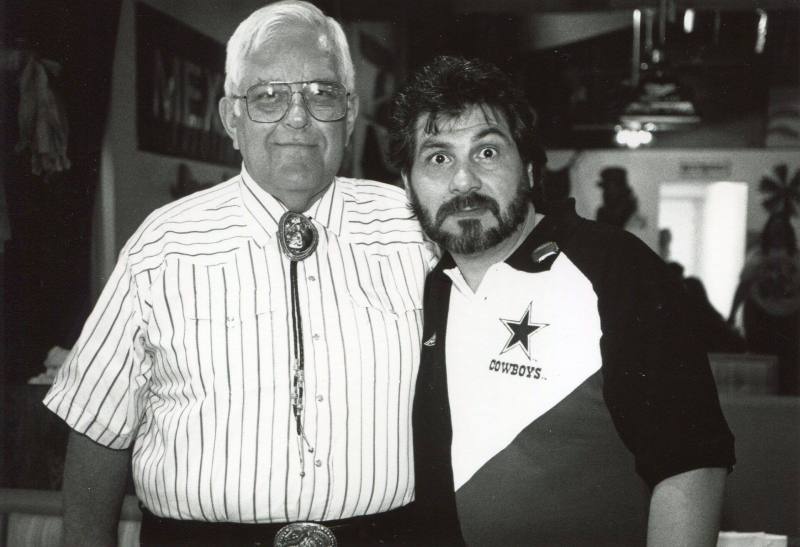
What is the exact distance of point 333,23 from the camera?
1.91 meters

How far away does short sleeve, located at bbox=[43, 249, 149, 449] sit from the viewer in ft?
5.82

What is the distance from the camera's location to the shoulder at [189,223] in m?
1.81

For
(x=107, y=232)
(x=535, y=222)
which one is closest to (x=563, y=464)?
(x=535, y=222)

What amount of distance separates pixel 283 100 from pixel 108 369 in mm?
718

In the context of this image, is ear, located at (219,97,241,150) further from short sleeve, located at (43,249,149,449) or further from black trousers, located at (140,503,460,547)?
black trousers, located at (140,503,460,547)

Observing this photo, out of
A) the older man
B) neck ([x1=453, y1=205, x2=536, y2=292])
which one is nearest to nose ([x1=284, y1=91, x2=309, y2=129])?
the older man

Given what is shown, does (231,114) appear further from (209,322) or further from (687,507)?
(687,507)

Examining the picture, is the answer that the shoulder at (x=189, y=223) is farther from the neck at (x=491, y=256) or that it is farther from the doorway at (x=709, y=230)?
the doorway at (x=709, y=230)

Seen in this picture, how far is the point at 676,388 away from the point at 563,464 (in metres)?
0.30

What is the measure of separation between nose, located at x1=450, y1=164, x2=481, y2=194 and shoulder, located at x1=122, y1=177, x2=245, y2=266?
1.60 feet

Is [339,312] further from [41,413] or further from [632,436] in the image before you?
[41,413]

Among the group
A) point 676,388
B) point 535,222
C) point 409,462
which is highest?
point 535,222

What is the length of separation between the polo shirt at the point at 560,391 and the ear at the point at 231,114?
1.99 feet

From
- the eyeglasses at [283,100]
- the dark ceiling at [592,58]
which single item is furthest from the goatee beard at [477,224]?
the dark ceiling at [592,58]
